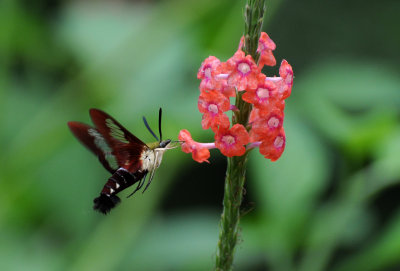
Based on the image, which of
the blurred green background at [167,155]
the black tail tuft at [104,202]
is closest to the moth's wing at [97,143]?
the black tail tuft at [104,202]

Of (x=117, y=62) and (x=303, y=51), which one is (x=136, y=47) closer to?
(x=117, y=62)

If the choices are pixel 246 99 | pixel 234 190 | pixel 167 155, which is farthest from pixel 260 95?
pixel 167 155

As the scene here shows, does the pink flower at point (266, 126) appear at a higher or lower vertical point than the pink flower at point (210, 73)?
lower

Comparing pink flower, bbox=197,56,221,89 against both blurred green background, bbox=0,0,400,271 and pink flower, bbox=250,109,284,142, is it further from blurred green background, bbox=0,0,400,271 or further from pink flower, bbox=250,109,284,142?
blurred green background, bbox=0,0,400,271

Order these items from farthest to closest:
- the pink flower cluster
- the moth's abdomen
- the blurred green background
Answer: the blurred green background
the moth's abdomen
the pink flower cluster

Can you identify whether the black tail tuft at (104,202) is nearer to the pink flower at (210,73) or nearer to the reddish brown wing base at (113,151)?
the reddish brown wing base at (113,151)

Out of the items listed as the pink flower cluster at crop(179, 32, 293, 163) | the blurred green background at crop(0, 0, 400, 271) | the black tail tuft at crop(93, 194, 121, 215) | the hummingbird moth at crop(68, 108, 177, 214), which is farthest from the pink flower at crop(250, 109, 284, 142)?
the blurred green background at crop(0, 0, 400, 271)
